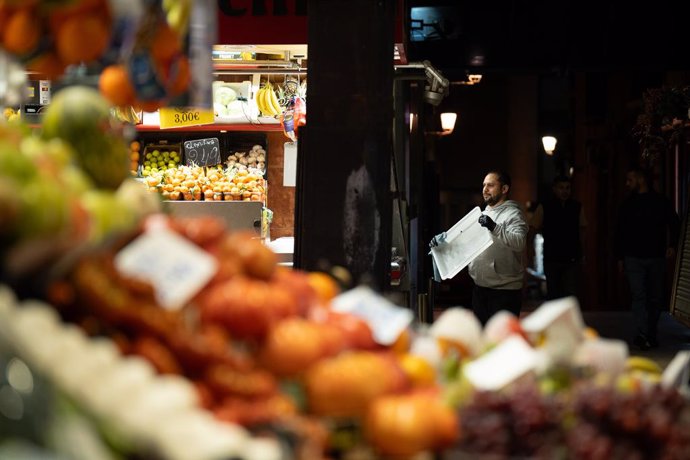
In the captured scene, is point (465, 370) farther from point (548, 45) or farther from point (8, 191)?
point (548, 45)

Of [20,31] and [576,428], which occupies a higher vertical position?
[20,31]

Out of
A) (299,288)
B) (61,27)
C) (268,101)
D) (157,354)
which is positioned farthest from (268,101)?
(157,354)

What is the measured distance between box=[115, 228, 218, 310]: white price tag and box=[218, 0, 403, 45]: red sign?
445 cm

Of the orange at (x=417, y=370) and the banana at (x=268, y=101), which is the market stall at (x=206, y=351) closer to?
the orange at (x=417, y=370)

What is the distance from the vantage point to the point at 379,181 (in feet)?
15.8

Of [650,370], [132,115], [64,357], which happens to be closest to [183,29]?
[64,357]

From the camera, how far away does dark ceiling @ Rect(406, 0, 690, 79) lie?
12.1 meters

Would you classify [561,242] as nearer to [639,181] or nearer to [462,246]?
[639,181]

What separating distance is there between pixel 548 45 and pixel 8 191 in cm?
1145

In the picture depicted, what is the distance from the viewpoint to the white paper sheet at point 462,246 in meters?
7.65

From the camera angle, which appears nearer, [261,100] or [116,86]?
[116,86]

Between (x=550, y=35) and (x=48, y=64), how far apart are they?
1075cm

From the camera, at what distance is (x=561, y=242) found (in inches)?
391

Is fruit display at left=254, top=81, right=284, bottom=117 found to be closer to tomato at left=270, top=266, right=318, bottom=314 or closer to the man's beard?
the man's beard
